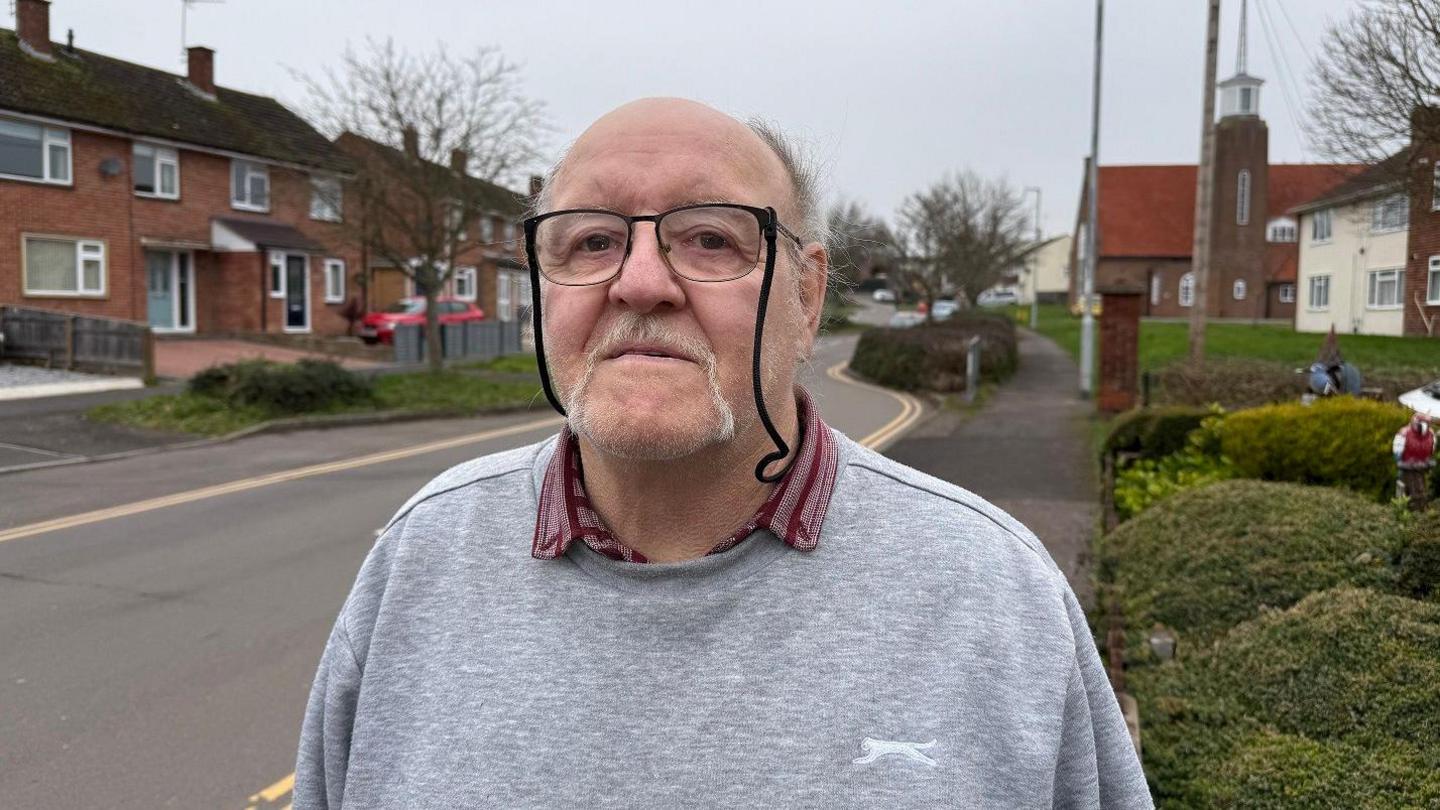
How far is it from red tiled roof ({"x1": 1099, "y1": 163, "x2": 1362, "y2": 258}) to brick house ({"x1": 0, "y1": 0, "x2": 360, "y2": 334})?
48160 millimetres

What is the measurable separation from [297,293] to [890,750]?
35.6m

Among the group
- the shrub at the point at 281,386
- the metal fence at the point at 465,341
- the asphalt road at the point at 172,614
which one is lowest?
the asphalt road at the point at 172,614

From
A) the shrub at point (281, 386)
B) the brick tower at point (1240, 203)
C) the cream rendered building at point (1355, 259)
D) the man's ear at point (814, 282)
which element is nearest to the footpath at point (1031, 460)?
the man's ear at point (814, 282)

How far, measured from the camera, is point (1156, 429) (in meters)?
11.6

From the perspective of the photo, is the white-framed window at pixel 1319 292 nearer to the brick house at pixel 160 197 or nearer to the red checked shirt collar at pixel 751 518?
the brick house at pixel 160 197

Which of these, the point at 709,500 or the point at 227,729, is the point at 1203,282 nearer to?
the point at 227,729

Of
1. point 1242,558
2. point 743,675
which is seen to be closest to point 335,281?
point 1242,558

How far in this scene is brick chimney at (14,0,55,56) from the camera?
28.7 metres

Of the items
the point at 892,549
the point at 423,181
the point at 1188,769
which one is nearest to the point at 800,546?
the point at 892,549

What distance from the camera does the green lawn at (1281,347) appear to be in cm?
1441

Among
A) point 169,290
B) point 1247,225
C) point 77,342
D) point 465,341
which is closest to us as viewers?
point 77,342

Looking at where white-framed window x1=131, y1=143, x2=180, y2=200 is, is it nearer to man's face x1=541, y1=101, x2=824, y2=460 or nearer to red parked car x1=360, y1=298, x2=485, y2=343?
red parked car x1=360, y1=298, x2=485, y2=343

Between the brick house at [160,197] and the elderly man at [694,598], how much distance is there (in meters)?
23.4

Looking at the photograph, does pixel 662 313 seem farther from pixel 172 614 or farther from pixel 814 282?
pixel 172 614
